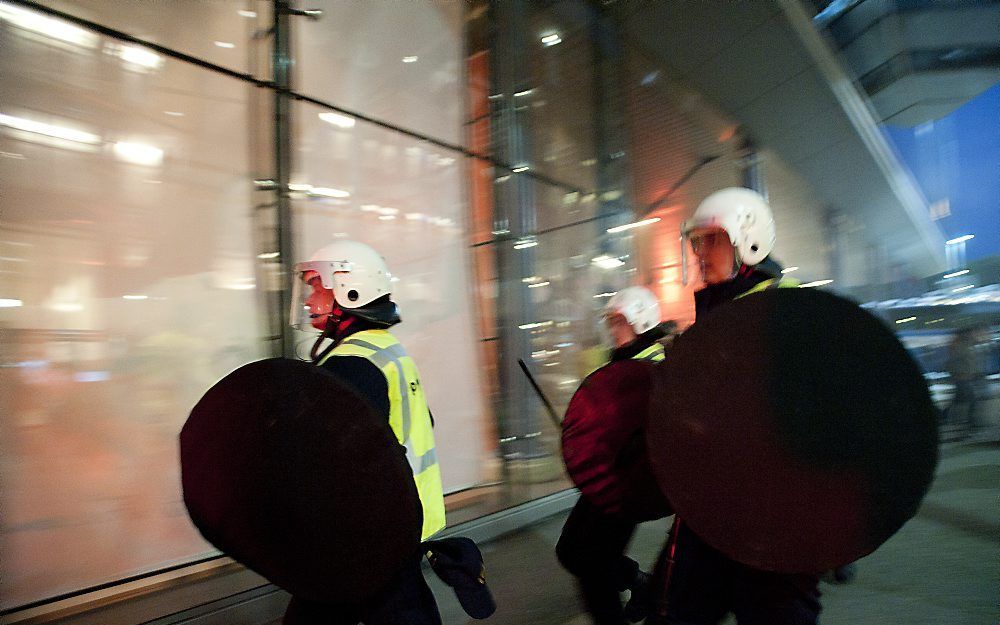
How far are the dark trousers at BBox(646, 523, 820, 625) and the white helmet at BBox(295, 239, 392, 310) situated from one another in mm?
1397

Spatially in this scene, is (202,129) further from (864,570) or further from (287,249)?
(864,570)

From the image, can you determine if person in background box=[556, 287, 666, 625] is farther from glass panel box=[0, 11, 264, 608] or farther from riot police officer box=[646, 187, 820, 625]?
glass panel box=[0, 11, 264, 608]

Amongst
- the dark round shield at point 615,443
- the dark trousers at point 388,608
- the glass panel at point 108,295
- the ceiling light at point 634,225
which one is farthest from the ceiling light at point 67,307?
the ceiling light at point 634,225

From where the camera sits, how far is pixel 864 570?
3.66 m

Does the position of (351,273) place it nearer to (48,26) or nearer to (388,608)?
(388,608)

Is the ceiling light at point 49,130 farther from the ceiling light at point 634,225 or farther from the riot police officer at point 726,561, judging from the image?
the ceiling light at point 634,225

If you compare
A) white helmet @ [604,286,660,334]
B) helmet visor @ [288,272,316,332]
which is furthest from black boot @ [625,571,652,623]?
helmet visor @ [288,272,316,332]

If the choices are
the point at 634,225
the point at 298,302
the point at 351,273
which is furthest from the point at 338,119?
the point at 634,225

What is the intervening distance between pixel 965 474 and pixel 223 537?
7.37 m

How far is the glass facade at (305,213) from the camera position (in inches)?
116

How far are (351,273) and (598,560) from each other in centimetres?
154

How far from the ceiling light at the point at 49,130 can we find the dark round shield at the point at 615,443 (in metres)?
2.95

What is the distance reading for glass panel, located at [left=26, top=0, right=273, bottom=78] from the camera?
9.91ft

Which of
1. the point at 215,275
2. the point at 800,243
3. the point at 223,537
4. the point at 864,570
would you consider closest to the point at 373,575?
the point at 223,537
